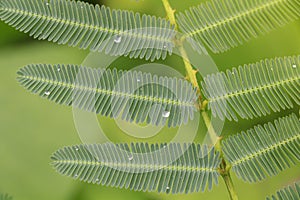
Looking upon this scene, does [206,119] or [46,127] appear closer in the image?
[206,119]

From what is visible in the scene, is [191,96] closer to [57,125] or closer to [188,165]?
[188,165]

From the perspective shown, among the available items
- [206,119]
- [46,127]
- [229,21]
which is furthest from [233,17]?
[46,127]

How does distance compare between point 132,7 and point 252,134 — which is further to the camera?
point 132,7

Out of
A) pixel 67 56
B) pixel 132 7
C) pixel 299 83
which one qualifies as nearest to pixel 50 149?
pixel 67 56

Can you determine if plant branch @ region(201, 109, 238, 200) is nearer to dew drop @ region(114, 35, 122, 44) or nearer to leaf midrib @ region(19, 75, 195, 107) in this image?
leaf midrib @ region(19, 75, 195, 107)

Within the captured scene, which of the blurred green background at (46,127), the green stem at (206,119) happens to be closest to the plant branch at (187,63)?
the green stem at (206,119)

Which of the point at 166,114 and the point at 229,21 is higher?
the point at 229,21

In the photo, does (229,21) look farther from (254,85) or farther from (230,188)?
(230,188)

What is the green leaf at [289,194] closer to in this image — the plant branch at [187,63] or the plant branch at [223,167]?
the plant branch at [223,167]
